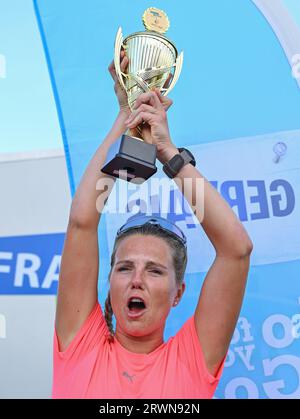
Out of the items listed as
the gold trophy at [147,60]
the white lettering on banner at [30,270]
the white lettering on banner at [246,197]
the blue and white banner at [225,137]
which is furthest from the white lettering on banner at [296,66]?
the white lettering on banner at [30,270]

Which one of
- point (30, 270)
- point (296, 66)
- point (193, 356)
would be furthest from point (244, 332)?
point (296, 66)

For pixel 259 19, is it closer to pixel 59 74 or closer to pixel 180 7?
pixel 180 7

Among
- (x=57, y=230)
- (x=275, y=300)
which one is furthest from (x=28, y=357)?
(x=275, y=300)

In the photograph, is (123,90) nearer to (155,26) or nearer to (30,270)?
(155,26)

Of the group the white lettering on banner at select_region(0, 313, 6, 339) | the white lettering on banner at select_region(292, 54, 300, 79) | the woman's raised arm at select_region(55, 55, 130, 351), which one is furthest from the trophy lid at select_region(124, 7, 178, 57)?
the white lettering on banner at select_region(0, 313, 6, 339)

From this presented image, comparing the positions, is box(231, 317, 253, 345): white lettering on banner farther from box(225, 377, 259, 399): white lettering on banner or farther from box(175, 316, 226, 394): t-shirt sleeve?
box(175, 316, 226, 394): t-shirt sleeve

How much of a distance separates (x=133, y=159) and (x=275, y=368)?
0.94 m

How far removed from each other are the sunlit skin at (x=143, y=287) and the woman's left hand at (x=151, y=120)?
23 cm

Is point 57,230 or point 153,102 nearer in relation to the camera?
point 153,102

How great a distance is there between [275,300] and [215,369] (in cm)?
61

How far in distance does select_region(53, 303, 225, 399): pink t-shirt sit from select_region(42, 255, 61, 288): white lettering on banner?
2.57ft

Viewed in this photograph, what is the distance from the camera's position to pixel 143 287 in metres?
1.16

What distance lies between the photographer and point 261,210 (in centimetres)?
177
